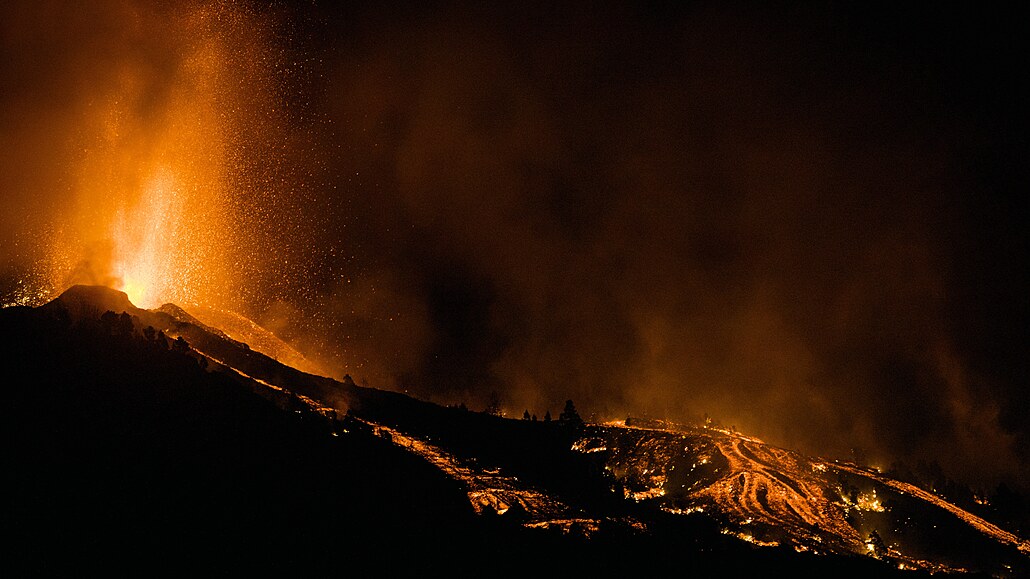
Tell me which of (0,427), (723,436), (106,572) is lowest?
(106,572)

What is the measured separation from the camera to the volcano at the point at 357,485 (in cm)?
8300

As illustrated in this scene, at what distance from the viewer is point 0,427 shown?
322ft

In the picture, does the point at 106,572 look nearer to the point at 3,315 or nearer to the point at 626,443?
the point at 3,315

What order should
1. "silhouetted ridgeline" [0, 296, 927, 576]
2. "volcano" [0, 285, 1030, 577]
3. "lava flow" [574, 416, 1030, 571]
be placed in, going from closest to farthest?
"silhouetted ridgeline" [0, 296, 927, 576] < "volcano" [0, 285, 1030, 577] < "lava flow" [574, 416, 1030, 571]

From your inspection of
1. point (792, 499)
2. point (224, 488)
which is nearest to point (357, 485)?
point (224, 488)

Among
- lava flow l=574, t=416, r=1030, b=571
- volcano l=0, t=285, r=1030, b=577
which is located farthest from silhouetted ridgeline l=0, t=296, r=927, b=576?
lava flow l=574, t=416, r=1030, b=571

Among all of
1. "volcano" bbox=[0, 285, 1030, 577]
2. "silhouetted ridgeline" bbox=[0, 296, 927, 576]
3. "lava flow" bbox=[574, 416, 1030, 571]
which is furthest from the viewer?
"lava flow" bbox=[574, 416, 1030, 571]

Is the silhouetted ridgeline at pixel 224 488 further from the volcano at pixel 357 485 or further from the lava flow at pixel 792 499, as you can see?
the lava flow at pixel 792 499

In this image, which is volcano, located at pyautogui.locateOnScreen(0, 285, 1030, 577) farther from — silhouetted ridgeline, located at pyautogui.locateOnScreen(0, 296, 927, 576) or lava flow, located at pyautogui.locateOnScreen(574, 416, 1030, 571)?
lava flow, located at pyautogui.locateOnScreen(574, 416, 1030, 571)

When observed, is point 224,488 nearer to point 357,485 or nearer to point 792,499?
point 357,485

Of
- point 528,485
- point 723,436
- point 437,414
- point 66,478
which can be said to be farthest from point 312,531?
point 723,436

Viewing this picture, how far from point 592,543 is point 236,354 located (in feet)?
268

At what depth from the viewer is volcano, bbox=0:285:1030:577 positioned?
272 feet

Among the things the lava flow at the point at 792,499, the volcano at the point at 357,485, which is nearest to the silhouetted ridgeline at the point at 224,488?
the volcano at the point at 357,485
